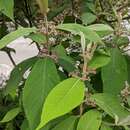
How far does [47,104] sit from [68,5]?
26.6 inches

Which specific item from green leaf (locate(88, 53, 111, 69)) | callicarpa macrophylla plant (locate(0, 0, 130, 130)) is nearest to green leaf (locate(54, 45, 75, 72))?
callicarpa macrophylla plant (locate(0, 0, 130, 130))

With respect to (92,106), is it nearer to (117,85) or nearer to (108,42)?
(117,85)

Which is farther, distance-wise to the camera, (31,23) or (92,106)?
(31,23)

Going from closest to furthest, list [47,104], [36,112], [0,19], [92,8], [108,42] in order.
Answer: [47,104], [36,112], [108,42], [92,8], [0,19]

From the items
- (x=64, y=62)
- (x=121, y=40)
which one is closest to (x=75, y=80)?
(x=64, y=62)

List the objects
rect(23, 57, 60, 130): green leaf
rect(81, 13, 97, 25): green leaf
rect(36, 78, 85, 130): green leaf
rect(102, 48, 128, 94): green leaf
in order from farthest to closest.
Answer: rect(81, 13, 97, 25): green leaf
rect(102, 48, 128, 94): green leaf
rect(23, 57, 60, 130): green leaf
rect(36, 78, 85, 130): green leaf

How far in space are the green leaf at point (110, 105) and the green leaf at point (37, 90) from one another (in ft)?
0.36

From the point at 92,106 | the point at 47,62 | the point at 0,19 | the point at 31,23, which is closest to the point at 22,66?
the point at 47,62

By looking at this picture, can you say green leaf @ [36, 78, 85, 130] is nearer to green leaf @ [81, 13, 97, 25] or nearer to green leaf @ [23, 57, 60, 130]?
green leaf @ [23, 57, 60, 130]

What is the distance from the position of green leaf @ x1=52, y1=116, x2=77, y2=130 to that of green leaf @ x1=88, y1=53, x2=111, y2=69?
0.42 feet

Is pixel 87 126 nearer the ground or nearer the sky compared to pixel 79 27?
nearer the ground

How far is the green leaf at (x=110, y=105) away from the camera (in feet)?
3.27

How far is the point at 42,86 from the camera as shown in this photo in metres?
1.05

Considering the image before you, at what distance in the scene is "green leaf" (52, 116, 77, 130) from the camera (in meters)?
1.04
